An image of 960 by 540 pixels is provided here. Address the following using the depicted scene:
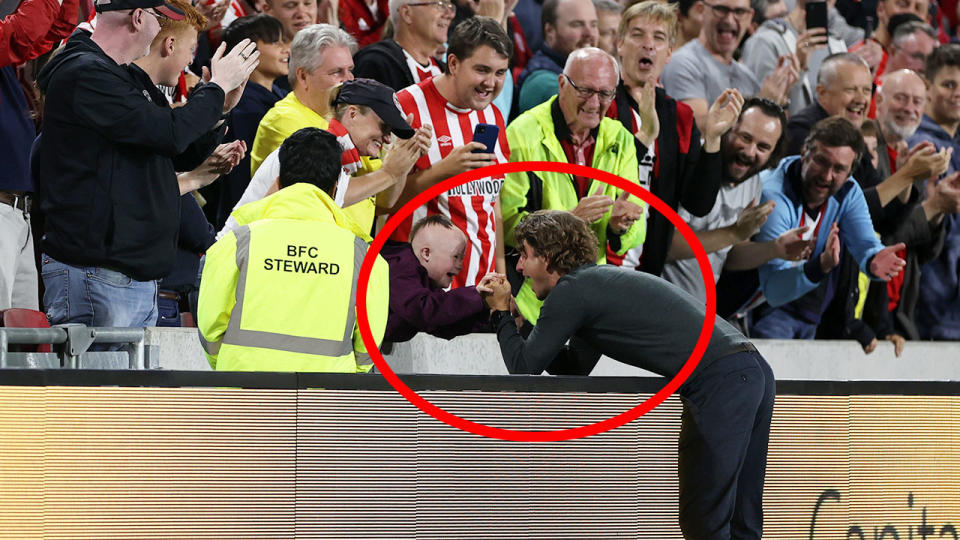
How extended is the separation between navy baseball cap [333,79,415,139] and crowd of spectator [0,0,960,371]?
2 cm

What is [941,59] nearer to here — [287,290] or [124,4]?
[124,4]

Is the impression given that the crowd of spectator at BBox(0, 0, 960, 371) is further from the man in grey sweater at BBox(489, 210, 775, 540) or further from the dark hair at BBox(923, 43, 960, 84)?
the man in grey sweater at BBox(489, 210, 775, 540)

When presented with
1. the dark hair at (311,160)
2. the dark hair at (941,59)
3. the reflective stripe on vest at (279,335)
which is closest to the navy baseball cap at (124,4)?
the dark hair at (311,160)

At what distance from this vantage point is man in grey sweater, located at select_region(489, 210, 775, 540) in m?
5.72

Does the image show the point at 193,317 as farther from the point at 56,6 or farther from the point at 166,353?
the point at 56,6

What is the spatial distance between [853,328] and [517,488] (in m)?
5.19

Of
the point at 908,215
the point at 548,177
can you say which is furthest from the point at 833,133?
the point at 548,177

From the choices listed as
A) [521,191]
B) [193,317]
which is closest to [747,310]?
[521,191]

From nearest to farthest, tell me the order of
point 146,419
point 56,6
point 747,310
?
point 146,419 < point 56,6 < point 747,310

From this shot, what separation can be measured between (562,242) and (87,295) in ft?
7.53

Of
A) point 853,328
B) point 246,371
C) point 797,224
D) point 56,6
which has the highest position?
point 56,6

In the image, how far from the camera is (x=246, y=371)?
532 centimetres

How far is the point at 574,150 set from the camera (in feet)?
27.2

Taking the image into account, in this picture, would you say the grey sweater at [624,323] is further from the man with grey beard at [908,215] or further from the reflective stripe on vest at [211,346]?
the man with grey beard at [908,215]
